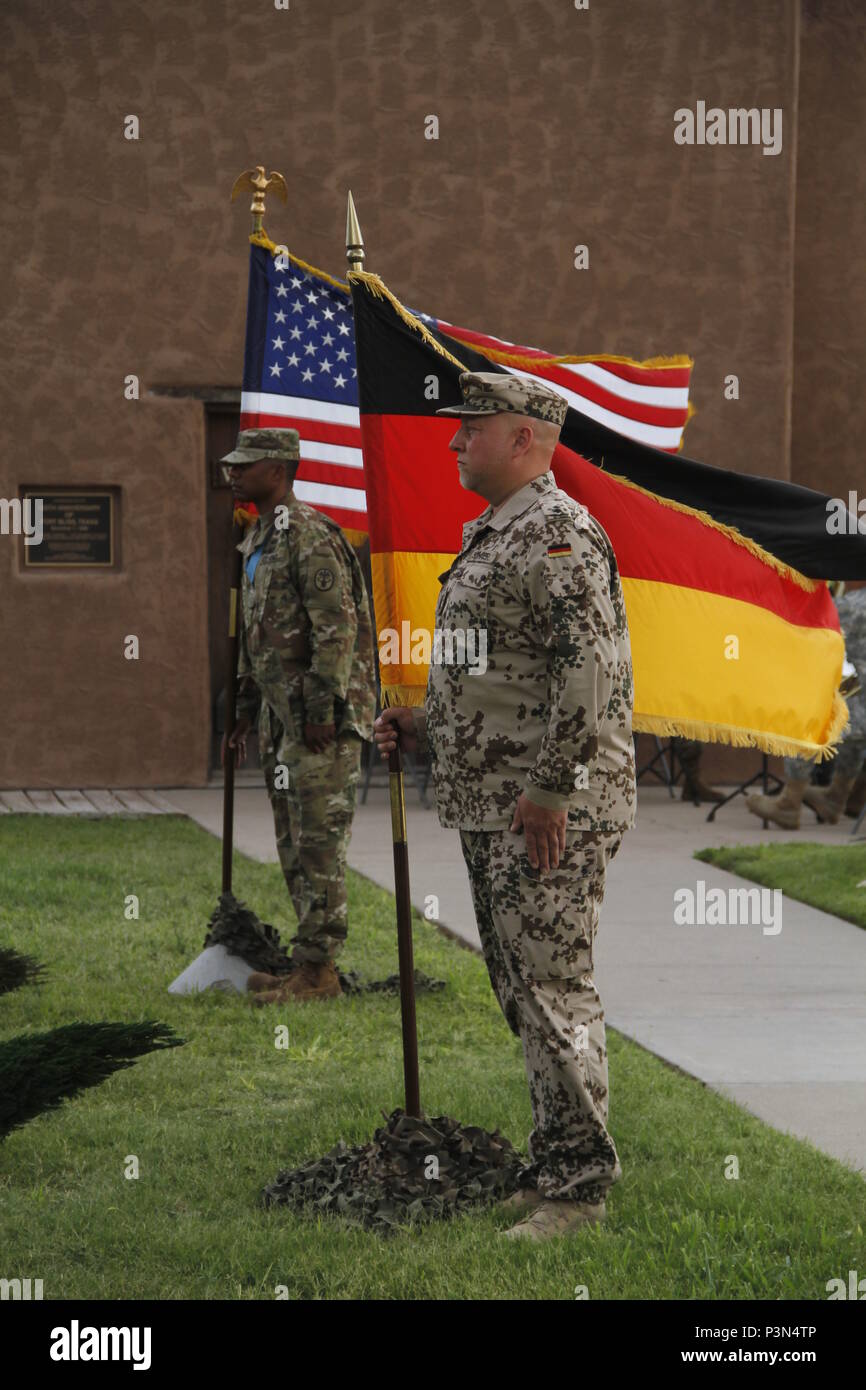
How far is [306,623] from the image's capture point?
721cm

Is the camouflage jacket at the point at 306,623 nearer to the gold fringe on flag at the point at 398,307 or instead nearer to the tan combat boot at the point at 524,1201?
the gold fringe on flag at the point at 398,307

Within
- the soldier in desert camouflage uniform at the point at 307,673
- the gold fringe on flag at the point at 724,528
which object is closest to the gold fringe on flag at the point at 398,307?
the gold fringe on flag at the point at 724,528

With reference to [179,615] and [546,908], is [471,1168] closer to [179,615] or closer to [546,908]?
[546,908]

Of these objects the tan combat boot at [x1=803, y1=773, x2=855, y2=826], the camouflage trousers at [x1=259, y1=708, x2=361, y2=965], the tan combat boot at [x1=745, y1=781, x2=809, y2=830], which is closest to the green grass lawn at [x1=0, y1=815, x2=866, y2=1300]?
the camouflage trousers at [x1=259, y1=708, x2=361, y2=965]

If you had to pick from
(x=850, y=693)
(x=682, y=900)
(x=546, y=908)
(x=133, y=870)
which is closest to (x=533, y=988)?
(x=546, y=908)

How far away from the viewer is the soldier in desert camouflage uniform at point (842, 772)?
12.6 m

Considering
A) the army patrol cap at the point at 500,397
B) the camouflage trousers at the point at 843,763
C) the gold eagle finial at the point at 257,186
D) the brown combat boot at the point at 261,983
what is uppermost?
the gold eagle finial at the point at 257,186

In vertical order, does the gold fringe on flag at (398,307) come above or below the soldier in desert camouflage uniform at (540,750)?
above

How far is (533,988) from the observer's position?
4539mm

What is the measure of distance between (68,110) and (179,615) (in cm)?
420

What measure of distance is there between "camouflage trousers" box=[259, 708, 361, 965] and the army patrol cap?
9.12ft

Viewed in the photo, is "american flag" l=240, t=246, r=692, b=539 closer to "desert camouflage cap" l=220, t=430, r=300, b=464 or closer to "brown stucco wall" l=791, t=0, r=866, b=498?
"desert camouflage cap" l=220, t=430, r=300, b=464

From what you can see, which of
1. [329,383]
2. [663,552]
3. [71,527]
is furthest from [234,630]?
[71,527]

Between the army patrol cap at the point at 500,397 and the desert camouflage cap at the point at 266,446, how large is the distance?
257 cm
